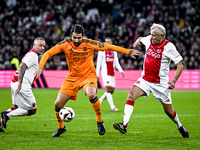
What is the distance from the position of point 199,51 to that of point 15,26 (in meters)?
13.0

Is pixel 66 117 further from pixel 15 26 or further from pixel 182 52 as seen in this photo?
pixel 15 26

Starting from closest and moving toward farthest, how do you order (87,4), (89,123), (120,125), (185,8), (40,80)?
(120,125) < (89,123) < (40,80) < (185,8) < (87,4)

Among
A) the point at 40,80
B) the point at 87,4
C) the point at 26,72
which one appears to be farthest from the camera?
the point at 87,4

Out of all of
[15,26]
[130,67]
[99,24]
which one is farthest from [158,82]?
[15,26]

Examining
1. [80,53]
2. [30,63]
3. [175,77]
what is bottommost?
[175,77]

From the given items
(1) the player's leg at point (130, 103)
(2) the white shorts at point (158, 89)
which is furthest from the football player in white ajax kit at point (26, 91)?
(2) the white shorts at point (158, 89)

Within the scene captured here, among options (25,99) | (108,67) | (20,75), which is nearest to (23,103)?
(25,99)

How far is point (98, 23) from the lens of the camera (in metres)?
24.5

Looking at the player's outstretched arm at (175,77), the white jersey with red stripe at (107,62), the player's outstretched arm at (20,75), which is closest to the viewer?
the player's outstretched arm at (175,77)

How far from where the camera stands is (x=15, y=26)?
25156 millimetres

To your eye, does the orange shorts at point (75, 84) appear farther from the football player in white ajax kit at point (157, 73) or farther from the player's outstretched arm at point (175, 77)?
the player's outstretched arm at point (175, 77)

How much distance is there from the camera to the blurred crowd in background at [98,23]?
22.2 m

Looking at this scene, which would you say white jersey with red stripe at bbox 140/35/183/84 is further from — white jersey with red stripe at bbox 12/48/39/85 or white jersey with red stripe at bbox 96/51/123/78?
white jersey with red stripe at bbox 96/51/123/78

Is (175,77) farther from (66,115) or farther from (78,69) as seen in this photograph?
(66,115)
